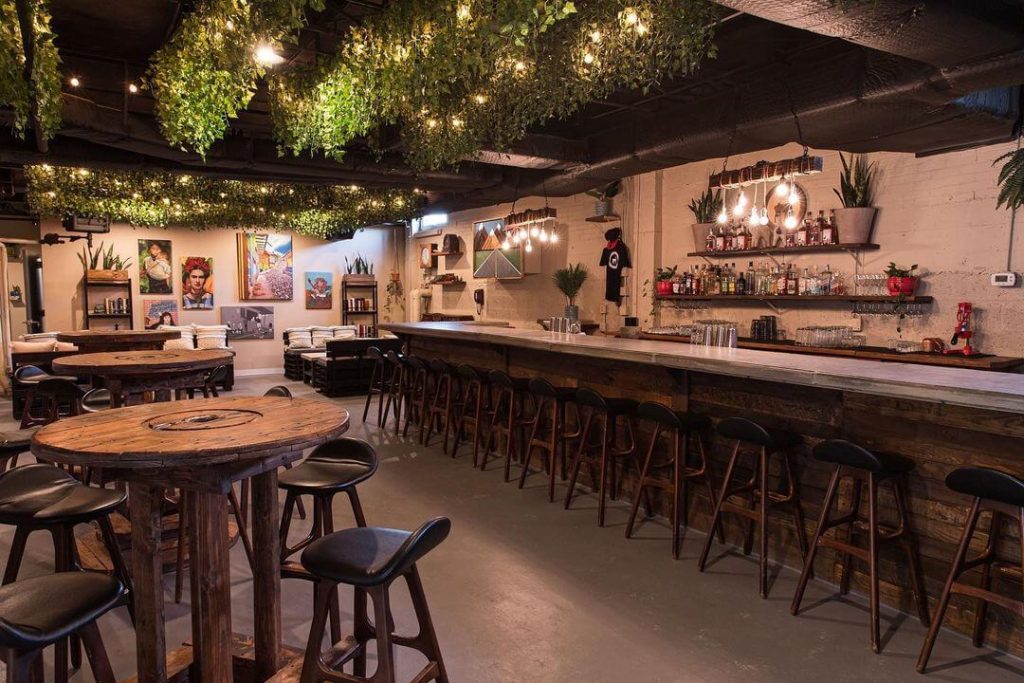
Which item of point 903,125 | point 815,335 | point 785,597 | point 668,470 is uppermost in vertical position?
point 903,125

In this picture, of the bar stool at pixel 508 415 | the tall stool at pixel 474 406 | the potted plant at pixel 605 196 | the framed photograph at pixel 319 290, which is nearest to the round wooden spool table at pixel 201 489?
the bar stool at pixel 508 415

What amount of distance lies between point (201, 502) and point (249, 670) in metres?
0.72

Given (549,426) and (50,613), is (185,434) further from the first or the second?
(549,426)

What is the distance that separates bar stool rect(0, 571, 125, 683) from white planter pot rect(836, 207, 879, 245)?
572cm

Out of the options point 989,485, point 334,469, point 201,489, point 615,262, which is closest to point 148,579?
point 201,489

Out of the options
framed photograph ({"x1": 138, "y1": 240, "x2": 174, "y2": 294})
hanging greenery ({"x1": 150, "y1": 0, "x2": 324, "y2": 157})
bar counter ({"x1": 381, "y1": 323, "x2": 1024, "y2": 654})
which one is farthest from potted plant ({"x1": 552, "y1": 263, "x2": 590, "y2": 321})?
framed photograph ({"x1": 138, "y1": 240, "x2": 174, "y2": 294})

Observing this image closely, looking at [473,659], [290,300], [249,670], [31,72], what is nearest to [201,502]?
[249,670]

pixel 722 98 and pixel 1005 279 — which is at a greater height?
pixel 722 98

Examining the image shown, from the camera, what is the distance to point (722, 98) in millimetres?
4230

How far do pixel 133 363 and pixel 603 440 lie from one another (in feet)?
9.92

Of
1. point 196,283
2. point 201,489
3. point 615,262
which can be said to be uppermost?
point 615,262

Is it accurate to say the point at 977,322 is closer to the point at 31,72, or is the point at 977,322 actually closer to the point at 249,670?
the point at 249,670

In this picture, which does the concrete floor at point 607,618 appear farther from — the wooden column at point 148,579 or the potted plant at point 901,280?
the potted plant at point 901,280

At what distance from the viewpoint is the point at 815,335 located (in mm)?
5363
